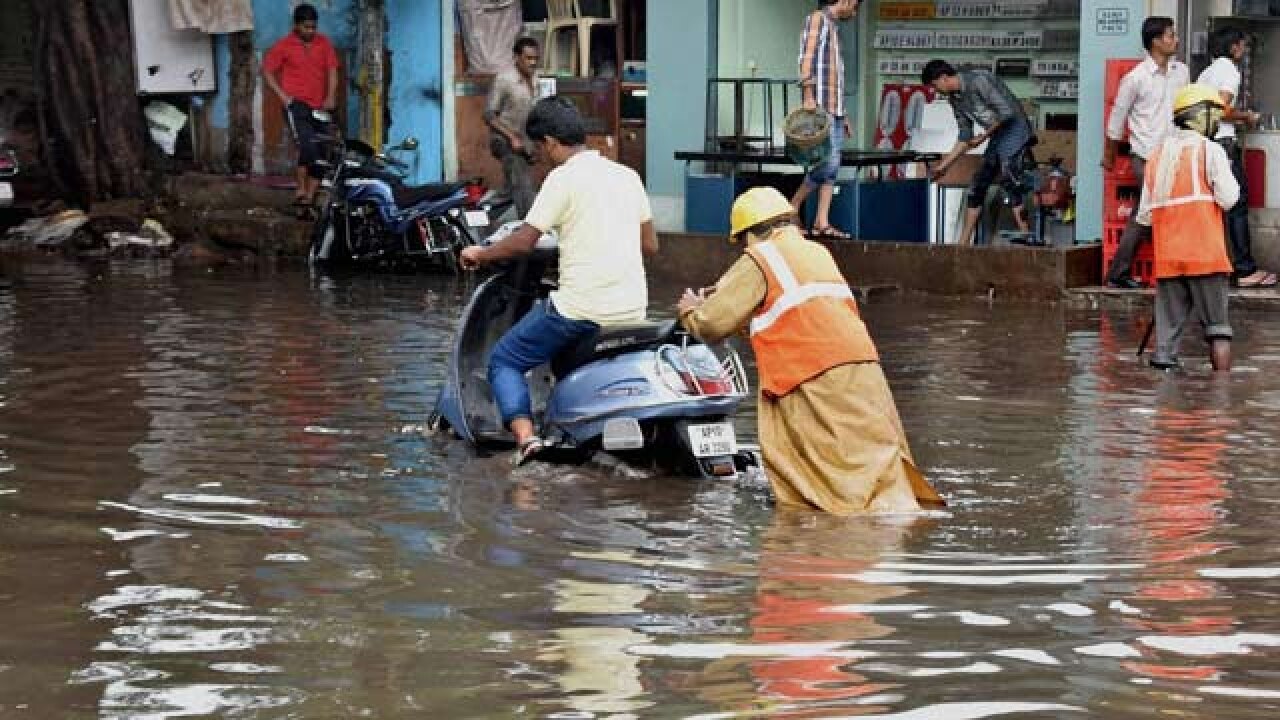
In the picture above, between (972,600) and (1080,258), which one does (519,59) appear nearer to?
(1080,258)

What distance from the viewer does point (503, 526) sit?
332 inches

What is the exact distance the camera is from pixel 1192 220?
41.2 feet

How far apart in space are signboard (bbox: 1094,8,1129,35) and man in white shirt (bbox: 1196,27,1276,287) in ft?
2.08

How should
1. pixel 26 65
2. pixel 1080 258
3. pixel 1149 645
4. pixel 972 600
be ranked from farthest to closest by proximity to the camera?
1. pixel 26 65
2. pixel 1080 258
3. pixel 972 600
4. pixel 1149 645

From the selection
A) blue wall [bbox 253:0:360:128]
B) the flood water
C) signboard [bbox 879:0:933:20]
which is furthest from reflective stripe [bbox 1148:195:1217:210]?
blue wall [bbox 253:0:360:128]

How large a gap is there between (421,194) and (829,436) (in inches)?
401

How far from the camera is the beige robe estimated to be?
8523 mm

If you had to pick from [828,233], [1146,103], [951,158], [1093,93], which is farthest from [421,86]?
[1146,103]

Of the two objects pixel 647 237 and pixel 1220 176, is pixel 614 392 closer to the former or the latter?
pixel 647 237

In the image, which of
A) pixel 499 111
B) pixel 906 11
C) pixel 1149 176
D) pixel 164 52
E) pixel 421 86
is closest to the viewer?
pixel 1149 176

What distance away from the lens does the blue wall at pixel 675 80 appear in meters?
18.6

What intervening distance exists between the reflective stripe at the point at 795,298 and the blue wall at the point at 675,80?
10022 millimetres

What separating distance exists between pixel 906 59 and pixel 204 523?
39.8 ft

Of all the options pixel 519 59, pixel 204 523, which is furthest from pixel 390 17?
pixel 204 523
